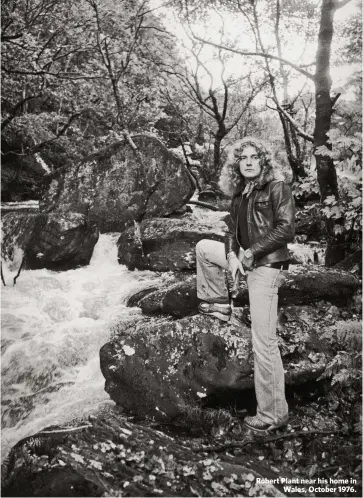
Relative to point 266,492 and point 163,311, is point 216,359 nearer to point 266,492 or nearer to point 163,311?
point 266,492

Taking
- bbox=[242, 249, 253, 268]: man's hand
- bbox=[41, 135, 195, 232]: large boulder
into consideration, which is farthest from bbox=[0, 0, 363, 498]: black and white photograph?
bbox=[41, 135, 195, 232]: large boulder

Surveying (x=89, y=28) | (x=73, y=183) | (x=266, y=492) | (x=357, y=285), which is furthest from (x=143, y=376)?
(x=89, y=28)

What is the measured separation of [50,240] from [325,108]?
22.5 ft

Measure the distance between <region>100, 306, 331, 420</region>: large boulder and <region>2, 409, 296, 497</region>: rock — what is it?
0.57 meters

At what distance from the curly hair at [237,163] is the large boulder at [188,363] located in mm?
1711

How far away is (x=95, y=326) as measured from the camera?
655cm

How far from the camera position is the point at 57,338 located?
6.17 m

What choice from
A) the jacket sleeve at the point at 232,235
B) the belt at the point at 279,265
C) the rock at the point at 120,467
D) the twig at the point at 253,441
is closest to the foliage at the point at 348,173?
the belt at the point at 279,265

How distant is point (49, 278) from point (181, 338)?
17.3 feet

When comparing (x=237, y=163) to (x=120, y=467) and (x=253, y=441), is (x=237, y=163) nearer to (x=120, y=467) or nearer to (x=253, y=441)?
(x=253, y=441)

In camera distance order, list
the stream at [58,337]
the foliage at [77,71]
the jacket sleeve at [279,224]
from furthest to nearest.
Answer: the foliage at [77,71] < the stream at [58,337] < the jacket sleeve at [279,224]

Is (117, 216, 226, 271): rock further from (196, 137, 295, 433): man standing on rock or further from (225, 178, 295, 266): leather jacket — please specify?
(225, 178, 295, 266): leather jacket

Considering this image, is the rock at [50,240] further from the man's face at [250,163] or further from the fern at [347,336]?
the fern at [347,336]

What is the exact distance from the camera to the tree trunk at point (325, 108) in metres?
5.85
